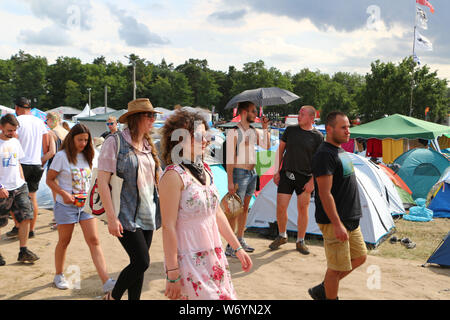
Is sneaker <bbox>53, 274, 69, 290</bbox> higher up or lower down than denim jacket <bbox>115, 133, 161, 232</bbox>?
lower down

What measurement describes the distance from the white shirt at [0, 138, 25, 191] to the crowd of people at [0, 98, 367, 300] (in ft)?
0.04

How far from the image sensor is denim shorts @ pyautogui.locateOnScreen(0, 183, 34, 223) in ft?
15.8

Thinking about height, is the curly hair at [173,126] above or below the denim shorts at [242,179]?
above

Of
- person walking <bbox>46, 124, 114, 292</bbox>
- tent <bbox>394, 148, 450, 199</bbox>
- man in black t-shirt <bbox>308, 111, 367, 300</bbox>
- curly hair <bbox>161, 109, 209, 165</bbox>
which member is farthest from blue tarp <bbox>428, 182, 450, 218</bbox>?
curly hair <bbox>161, 109, 209, 165</bbox>

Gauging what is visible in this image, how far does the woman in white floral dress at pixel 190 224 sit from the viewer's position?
91.1 inches

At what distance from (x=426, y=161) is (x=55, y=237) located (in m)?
9.18

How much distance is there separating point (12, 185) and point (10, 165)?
0.82 feet

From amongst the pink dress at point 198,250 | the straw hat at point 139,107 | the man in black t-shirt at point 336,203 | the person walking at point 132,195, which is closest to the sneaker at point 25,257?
the person walking at point 132,195

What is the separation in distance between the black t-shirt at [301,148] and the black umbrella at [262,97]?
103 centimetres

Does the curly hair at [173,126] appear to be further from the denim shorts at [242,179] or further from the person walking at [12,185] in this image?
the person walking at [12,185]

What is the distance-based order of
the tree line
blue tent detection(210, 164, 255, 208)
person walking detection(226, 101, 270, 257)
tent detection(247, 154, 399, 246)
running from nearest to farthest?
person walking detection(226, 101, 270, 257), tent detection(247, 154, 399, 246), blue tent detection(210, 164, 255, 208), the tree line

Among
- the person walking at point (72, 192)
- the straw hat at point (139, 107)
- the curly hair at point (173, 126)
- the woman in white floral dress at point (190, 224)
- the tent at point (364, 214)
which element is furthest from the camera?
the tent at point (364, 214)

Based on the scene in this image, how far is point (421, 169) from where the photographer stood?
10758 millimetres

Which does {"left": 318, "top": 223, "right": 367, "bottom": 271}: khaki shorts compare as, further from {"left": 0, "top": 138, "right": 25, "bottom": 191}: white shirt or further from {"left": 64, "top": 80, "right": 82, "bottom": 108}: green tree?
{"left": 64, "top": 80, "right": 82, "bottom": 108}: green tree
